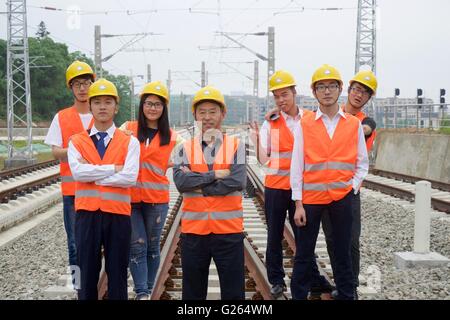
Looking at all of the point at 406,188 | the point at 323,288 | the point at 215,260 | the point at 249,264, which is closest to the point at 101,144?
the point at 215,260

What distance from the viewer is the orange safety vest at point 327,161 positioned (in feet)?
14.9

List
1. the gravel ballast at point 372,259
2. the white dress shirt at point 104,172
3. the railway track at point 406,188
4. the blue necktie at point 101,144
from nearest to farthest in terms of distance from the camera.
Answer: the white dress shirt at point 104,172 → the blue necktie at point 101,144 → the gravel ballast at point 372,259 → the railway track at point 406,188

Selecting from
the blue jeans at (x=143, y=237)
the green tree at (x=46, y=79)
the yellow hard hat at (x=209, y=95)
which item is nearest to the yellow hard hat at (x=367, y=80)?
the yellow hard hat at (x=209, y=95)

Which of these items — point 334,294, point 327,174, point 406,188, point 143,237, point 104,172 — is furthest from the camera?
point 406,188

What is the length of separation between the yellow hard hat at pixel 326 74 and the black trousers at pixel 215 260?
1.51m

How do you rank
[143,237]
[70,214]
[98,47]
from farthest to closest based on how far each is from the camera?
[98,47]
[70,214]
[143,237]

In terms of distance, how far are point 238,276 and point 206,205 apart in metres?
0.54

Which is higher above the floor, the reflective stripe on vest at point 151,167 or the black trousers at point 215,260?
the reflective stripe on vest at point 151,167

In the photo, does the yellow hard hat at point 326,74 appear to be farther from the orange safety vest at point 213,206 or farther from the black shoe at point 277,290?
the black shoe at point 277,290

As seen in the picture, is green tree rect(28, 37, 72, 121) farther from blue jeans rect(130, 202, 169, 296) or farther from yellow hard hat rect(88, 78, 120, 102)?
yellow hard hat rect(88, 78, 120, 102)

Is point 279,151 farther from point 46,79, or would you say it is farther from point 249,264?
point 46,79

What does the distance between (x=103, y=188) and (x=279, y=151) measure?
5.82 feet

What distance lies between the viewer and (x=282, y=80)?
17.1 ft

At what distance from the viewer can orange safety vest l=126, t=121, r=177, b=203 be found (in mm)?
4902
